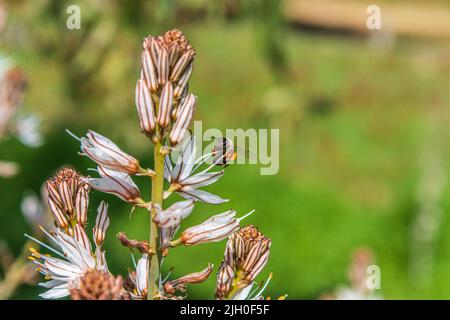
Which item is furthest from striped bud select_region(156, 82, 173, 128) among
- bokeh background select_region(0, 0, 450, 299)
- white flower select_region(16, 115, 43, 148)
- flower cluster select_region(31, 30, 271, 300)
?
bokeh background select_region(0, 0, 450, 299)

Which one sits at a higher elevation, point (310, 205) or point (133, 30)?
point (133, 30)

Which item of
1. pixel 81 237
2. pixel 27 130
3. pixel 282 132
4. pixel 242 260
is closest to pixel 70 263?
pixel 81 237

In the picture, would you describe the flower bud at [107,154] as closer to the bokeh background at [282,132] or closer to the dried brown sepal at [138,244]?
the dried brown sepal at [138,244]

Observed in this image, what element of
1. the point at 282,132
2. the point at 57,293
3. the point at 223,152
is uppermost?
the point at 282,132

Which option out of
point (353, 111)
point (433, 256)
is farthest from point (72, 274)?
point (353, 111)

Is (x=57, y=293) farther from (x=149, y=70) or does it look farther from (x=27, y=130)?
(x=27, y=130)

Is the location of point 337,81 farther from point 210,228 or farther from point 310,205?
point 210,228

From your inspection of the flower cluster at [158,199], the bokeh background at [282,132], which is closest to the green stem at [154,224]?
the flower cluster at [158,199]
